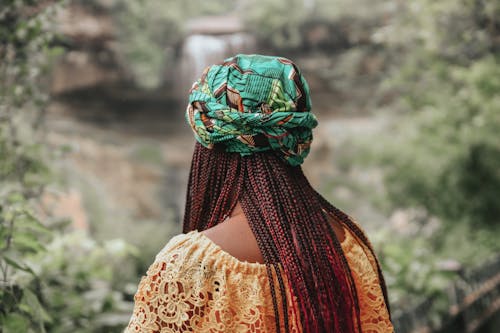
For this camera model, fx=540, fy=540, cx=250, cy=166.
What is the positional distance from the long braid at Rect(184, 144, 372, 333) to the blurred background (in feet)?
2.61

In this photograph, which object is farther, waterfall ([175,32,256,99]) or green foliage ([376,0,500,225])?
waterfall ([175,32,256,99])

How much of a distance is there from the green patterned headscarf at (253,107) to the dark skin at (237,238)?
0.18 metres

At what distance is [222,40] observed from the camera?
13945 mm

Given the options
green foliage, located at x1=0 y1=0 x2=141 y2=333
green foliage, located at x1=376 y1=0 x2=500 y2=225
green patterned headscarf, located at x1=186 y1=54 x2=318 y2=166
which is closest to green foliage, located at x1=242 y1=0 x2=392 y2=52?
green foliage, located at x1=376 y1=0 x2=500 y2=225

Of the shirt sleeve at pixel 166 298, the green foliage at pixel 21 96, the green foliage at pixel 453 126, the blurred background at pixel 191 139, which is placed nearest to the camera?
the shirt sleeve at pixel 166 298

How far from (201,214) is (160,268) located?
0.26m

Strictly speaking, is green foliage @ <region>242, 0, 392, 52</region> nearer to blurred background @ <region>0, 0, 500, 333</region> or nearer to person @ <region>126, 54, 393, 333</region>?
blurred background @ <region>0, 0, 500, 333</region>

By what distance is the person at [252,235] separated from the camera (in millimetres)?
1271

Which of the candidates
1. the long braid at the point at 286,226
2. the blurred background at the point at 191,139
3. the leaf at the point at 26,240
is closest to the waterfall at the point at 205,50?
the blurred background at the point at 191,139

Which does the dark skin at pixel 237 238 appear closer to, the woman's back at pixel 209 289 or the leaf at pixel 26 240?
the woman's back at pixel 209 289

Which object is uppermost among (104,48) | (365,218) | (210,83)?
(104,48)

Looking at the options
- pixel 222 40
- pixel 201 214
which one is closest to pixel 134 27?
pixel 222 40

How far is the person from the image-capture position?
1271mm

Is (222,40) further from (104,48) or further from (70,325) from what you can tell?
(70,325)
